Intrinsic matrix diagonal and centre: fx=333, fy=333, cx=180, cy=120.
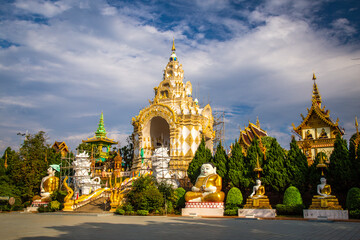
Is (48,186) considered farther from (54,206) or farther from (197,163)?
(197,163)

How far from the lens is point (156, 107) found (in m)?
39.0

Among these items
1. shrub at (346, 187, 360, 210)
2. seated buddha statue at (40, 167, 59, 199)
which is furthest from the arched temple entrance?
shrub at (346, 187, 360, 210)

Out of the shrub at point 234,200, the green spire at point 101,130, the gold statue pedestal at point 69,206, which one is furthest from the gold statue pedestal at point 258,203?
the green spire at point 101,130

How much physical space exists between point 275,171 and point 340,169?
3.61 metres

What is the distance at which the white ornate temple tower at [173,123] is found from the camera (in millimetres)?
36875

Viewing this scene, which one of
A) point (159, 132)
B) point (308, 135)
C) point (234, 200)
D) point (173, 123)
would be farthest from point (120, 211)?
point (308, 135)

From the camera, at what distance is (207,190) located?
67.4 ft

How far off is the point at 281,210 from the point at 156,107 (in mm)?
23040

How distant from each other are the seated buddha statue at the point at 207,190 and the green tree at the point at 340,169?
21.1 feet

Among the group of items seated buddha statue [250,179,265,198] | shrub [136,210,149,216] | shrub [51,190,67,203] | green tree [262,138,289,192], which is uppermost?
green tree [262,138,289,192]

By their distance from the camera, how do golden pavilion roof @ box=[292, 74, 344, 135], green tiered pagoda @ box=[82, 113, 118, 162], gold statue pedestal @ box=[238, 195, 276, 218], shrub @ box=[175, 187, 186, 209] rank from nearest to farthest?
gold statue pedestal @ box=[238, 195, 276, 218], shrub @ box=[175, 187, 186, 209], golden pavilion roof @ box=[292, 74, 344, 135], green tiered pagoda @ box=[82, 113, 118, 162]

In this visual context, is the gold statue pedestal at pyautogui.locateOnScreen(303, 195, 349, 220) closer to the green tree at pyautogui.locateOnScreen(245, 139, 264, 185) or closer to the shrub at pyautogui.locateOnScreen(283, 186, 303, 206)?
the shrub at pyautogui.locateOnScreen(283, 186, 303, 206)

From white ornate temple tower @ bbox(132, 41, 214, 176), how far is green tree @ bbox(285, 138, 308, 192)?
1478cm

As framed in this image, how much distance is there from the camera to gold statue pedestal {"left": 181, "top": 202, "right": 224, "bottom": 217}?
19.5 m
